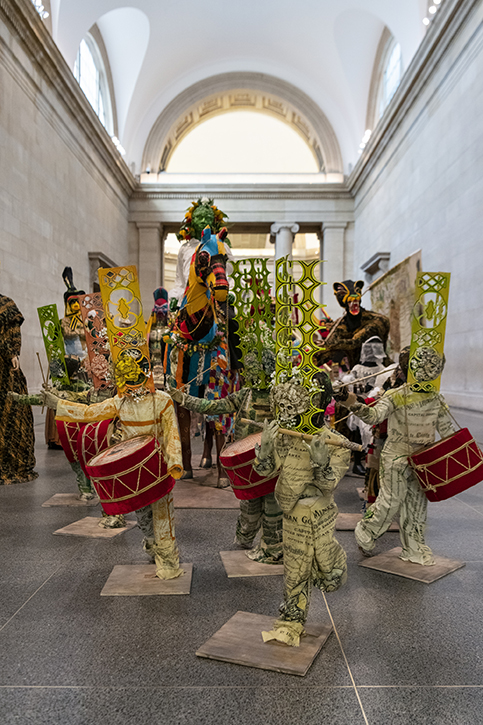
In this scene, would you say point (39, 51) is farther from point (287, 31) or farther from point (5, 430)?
point (287, 31)

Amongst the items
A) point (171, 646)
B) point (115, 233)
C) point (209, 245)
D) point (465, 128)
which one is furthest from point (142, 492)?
point (115, 233)

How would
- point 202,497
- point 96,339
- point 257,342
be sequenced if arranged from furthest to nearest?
point 202,497 < point 96,339 < point 257,342

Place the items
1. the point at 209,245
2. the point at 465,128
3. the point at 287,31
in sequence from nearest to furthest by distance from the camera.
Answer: the point at 209,245
the point at 465,128
the point at 287,31

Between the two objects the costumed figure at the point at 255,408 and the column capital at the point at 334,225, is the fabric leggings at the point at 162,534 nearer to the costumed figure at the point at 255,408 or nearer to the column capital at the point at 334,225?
the costumed figure at the point at 255,408

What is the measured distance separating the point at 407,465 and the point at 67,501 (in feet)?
10.1

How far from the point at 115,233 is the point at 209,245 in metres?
12.4

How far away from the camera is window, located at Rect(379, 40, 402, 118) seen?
13836mm

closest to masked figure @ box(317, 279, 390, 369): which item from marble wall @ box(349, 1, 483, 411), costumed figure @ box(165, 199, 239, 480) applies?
costumed figure @ box(165, 199, 239, 480)

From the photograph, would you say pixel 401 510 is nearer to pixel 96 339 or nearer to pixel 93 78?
pixel 96 339

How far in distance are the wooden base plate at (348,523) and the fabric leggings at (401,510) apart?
61cm

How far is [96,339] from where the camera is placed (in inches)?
187

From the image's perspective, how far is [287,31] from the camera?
16.6 meters

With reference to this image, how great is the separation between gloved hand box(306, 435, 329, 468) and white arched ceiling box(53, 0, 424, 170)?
520 inches

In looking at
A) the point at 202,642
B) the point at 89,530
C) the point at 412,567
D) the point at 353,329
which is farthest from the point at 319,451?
the point at 353,329
